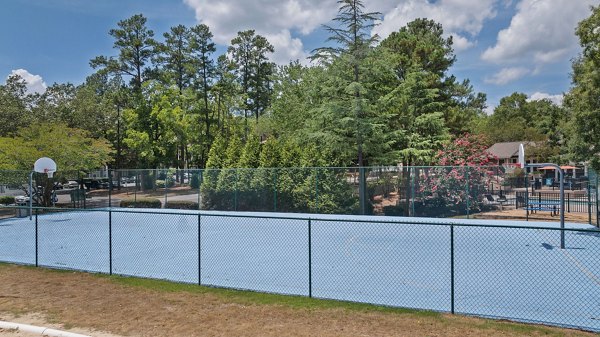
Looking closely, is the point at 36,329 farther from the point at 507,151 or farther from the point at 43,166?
the point at 507,151

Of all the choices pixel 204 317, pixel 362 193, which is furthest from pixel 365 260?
pixel 362 193

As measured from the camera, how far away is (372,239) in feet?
51.1

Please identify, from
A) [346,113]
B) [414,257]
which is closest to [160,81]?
[346,113]

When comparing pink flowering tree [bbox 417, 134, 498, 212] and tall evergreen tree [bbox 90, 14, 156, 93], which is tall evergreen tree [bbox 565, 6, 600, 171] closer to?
pink flowering tree [bbox 417, 134, 498, 212]

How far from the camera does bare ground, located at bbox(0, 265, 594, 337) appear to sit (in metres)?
6.69

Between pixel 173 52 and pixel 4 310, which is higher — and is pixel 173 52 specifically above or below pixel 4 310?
above

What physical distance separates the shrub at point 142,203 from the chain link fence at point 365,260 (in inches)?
320

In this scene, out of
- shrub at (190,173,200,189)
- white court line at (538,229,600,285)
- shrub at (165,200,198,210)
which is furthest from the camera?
shrub at (190,173,200,189)

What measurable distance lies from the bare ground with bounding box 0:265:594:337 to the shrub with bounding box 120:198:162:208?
19019mm

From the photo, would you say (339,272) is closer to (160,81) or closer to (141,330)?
(141,330)

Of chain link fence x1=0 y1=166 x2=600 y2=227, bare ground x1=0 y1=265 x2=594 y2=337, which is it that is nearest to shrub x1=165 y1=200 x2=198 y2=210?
Result: chain link fence x1=0 y1=166 x2=600 y2=227

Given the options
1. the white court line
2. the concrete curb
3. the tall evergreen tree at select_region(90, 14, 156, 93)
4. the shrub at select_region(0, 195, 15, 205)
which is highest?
the tall evergreen tree at select_region(90, 14, 156, 93)

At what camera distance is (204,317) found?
7.43m

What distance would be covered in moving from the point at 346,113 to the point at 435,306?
19.0 metres
